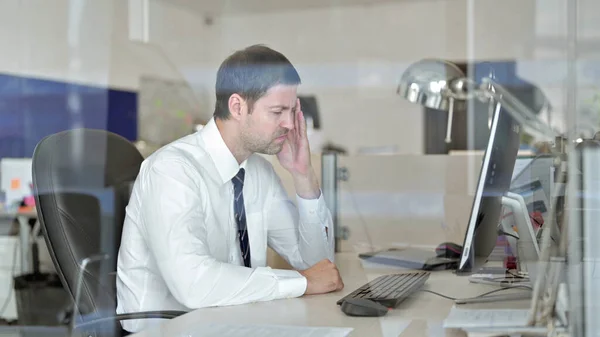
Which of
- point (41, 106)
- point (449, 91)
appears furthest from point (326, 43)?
point (449, 91)

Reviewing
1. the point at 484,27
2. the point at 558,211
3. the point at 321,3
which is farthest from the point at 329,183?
the point at 484,27

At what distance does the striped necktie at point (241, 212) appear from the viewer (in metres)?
1.62

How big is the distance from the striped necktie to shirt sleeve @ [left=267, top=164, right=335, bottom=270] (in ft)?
0.27

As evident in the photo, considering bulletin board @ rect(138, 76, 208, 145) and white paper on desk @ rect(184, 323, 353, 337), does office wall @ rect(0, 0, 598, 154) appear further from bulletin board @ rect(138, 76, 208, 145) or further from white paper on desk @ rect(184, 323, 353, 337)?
white paper on desk @ rect(184, 323, 353, 337)

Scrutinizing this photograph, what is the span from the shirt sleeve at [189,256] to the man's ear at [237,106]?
0.16 meters

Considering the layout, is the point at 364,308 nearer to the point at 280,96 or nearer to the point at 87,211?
the point at 280,96

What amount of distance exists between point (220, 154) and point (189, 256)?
0.29 metres

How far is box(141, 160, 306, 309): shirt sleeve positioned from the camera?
4.49 feet

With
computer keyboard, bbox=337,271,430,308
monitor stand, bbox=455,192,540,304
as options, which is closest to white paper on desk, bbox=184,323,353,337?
computer keyboard, bbox=337,271,430,308

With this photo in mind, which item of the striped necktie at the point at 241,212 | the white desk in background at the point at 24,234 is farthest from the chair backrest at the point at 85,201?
the white desk in background at the point at 24,234

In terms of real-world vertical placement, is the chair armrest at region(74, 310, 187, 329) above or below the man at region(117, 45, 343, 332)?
below

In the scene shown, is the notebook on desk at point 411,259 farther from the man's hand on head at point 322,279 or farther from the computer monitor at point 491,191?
the man's hand on head at point 322,279

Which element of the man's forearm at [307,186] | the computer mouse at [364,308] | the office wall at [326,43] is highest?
the office wall at [326,43]

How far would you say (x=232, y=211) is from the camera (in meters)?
1.63
